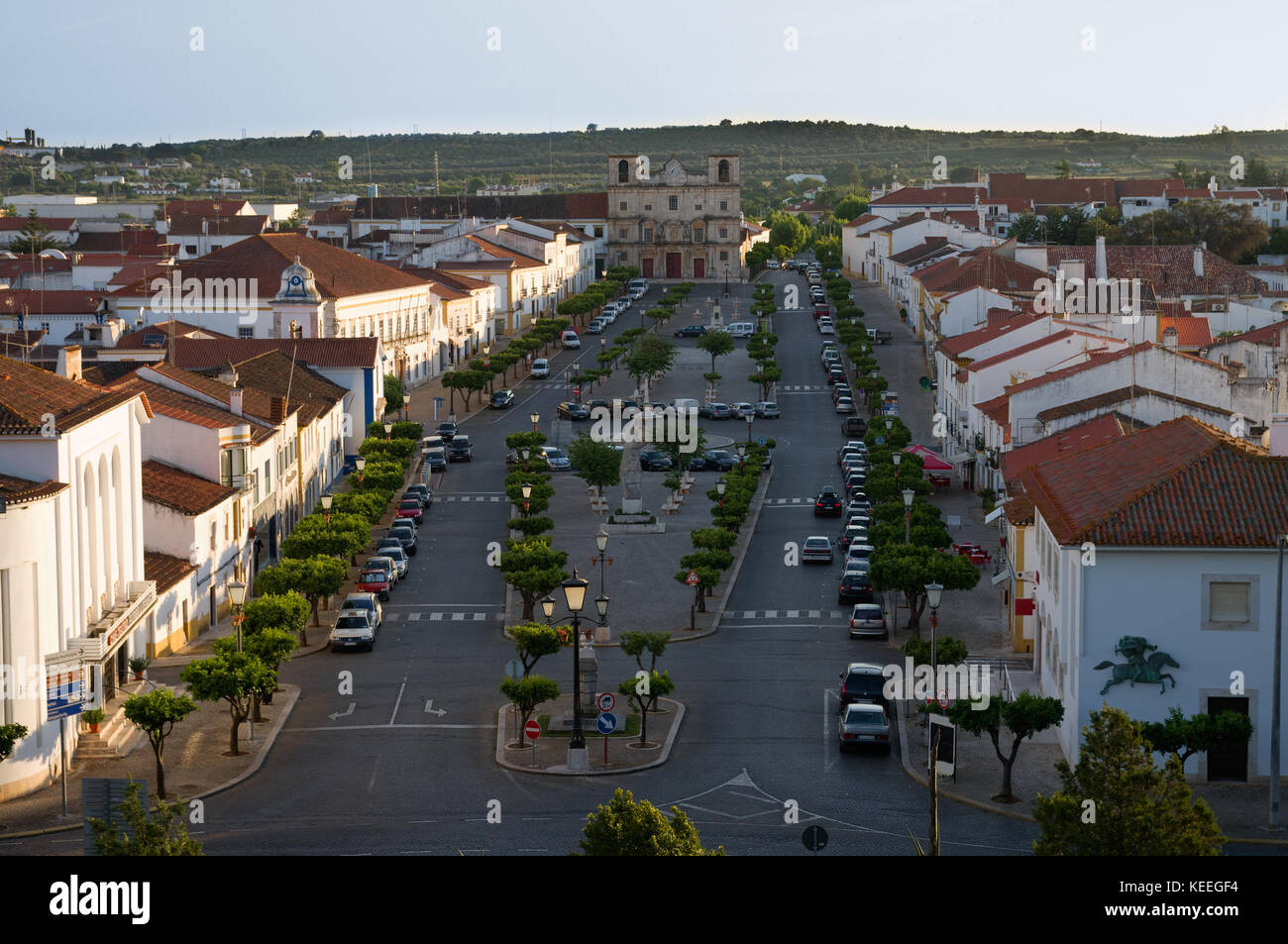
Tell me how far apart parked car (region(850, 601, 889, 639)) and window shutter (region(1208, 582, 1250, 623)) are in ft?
45.2

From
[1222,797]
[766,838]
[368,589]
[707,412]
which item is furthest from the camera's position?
[707,412]

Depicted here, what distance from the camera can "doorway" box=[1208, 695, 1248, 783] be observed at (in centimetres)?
3073

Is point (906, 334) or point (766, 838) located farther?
point (906, 334)

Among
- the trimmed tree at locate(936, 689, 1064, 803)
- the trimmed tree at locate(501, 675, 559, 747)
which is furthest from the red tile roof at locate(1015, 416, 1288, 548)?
the trimmed tree at locate(501, 675, 559, 747)

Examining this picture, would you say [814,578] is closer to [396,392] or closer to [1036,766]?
[1036,766]

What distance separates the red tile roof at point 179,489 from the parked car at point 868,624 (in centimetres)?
1625

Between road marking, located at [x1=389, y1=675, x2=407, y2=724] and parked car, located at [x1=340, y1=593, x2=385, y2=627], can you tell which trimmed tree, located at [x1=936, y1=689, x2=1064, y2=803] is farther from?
parked car, located at [x1=340, y1=593, x2=385, y2=627]

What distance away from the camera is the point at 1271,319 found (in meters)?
78.7

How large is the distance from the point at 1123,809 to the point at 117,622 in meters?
21.2

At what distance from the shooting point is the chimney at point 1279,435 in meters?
33.9

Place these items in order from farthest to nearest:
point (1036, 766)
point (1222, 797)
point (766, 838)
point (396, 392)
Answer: point (396, 392)
point (1036, 766)
point (1222, 797)
point (766, 838)

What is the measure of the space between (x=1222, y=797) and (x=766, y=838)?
799 cm

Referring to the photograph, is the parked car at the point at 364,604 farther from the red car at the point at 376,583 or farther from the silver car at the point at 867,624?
the silver car at the point at 867,624
